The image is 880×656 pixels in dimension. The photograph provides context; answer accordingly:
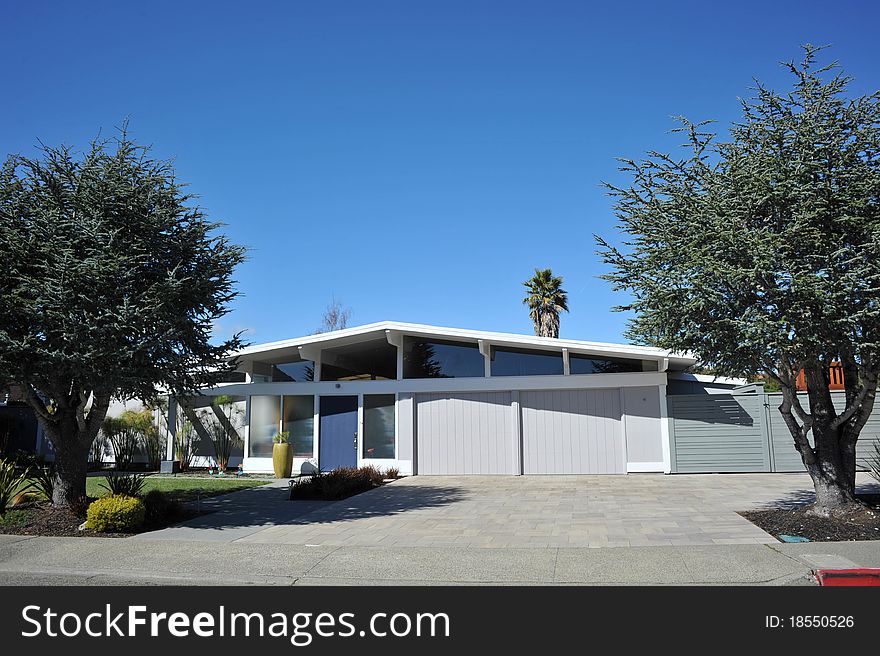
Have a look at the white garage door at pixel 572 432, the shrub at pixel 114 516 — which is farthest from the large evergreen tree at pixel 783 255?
the shrub at pixel 114 516

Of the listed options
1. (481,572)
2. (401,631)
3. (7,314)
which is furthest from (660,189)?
(7,314)

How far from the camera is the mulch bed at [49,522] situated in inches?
384

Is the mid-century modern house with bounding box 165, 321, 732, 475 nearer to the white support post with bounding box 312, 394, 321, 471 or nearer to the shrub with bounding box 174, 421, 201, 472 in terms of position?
the white support post with bounding box 312, 394, 321, 471

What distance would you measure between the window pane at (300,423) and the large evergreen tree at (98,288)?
23.3 feet

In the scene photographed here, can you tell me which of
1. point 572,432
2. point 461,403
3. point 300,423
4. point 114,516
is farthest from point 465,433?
point 114,516

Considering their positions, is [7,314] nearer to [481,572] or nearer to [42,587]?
[42,587]

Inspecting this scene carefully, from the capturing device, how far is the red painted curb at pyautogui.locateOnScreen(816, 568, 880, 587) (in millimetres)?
6445

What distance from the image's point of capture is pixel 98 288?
9750 mm

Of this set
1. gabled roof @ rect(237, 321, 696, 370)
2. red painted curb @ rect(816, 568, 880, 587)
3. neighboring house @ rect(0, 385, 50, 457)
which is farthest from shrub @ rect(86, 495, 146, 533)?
neighboring house @ rect(0, 385, 50, 457)

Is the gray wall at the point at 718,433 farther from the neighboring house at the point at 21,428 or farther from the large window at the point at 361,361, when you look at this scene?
the neighboring house at the point at 21,428

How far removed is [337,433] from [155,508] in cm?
770

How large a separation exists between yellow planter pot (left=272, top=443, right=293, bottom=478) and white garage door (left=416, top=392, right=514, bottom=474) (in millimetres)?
3656

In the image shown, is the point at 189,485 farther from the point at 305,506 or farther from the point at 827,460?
the point at 827,460

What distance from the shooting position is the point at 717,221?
28.7 ft
